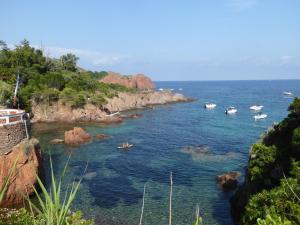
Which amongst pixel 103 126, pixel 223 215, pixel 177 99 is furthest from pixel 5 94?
pixel 177 99

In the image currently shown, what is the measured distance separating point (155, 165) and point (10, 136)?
2057 cm

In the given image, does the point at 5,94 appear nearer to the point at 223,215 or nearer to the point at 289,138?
the point at 223,215

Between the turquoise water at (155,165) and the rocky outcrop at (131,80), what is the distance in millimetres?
59450

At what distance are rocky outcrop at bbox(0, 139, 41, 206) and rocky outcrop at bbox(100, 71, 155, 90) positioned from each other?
105m

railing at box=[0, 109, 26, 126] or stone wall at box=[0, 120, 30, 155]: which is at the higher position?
railing at box=[0, 109, 26, 126]

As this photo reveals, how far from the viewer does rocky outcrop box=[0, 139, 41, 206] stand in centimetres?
2752

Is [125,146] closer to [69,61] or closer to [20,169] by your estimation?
[20,169]

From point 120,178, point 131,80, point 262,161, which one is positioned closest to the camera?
point 262,161

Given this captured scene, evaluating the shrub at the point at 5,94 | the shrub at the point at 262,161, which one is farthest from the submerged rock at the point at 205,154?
the shrub at the point at 5,94

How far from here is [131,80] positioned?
5778 inches

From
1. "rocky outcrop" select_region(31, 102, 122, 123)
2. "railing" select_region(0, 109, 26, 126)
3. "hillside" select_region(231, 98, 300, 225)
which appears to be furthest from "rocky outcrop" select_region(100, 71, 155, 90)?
"hillside" select_region(231, 98, 300, 225)

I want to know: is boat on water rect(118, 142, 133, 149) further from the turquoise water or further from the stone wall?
the stone wall

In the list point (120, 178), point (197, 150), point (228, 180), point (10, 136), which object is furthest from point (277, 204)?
point (197, 150)

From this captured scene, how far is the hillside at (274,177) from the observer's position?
1662 cm
